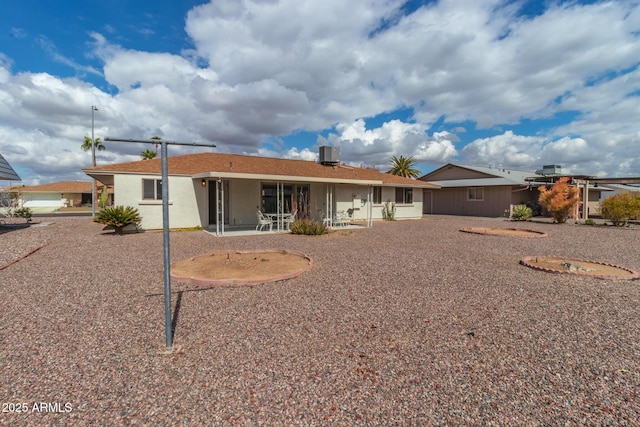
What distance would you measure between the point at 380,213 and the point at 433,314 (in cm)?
1696

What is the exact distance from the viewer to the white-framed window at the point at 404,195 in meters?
22.1

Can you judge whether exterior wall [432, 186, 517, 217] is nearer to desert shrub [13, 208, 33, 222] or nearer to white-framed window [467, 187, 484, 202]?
white-framed window [467, 187, 484, 202]

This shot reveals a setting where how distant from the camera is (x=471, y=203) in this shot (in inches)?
1002

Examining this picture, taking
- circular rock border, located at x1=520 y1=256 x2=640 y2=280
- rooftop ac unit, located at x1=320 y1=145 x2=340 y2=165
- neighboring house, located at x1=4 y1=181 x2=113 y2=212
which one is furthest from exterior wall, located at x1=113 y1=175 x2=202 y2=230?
neighboring house, located at x1=4 y1=181 x2=113 y2=212

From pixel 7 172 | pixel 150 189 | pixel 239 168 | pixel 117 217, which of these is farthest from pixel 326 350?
pixel 7 172

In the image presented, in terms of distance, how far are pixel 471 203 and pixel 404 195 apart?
6997mm

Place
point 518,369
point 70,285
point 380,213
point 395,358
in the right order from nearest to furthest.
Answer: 1. point 518,369
2. point 395,358
3. point 70,285
4. point 380,213

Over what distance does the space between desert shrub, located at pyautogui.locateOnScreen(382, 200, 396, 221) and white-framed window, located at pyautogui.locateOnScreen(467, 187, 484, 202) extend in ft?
27.0

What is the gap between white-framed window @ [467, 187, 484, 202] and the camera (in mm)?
24875

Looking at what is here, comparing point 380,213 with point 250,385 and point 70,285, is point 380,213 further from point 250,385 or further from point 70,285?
point 250,385

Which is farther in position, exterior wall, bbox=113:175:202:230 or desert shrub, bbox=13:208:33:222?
desert shrub, bbox=13:208:33:222

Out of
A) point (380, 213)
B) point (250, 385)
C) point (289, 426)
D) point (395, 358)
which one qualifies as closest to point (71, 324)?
point (250, 385)

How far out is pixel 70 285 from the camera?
5.80 m

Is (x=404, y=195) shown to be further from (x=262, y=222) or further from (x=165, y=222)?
(x=165, y=222)
